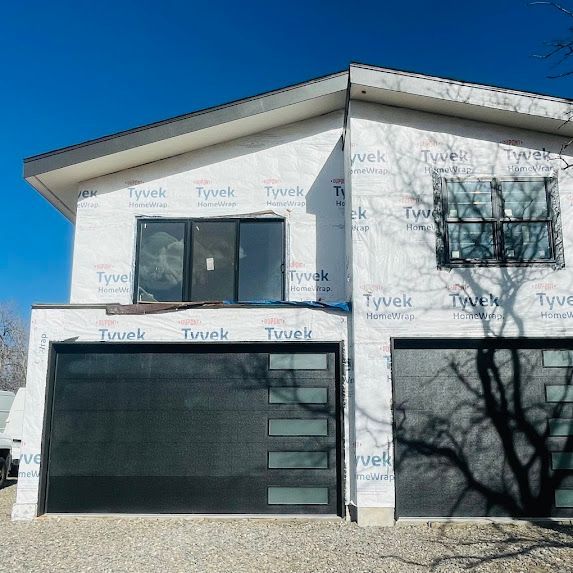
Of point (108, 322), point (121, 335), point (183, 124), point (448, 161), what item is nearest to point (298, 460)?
point (121, 335)

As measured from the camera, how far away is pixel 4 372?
3312 cm

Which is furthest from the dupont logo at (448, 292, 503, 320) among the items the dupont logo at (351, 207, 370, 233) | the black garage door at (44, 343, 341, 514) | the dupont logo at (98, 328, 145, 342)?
the dupont logo at (98, 328, 145, 342)

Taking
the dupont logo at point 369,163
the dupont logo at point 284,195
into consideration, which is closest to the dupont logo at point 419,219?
the dupont logo at point 369,163

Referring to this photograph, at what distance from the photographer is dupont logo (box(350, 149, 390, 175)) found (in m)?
8.52

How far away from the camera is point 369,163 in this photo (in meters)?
8.55

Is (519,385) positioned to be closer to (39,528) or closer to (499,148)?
(499,148)

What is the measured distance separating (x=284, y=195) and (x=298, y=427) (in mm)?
3679

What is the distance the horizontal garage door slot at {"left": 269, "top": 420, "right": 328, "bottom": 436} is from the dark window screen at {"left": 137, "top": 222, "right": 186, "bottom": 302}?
252 centimetres

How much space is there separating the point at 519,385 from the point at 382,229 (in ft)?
8.97

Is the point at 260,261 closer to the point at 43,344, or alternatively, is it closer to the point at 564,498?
the point at 43,344

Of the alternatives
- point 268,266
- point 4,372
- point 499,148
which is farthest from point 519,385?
point 4,372

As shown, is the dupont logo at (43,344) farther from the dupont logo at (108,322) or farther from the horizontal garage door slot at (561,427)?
the horizontal garage door slot at (561,427)

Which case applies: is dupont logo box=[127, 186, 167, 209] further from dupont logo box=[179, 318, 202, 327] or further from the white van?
the white van

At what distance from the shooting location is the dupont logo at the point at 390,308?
26.5 feet
